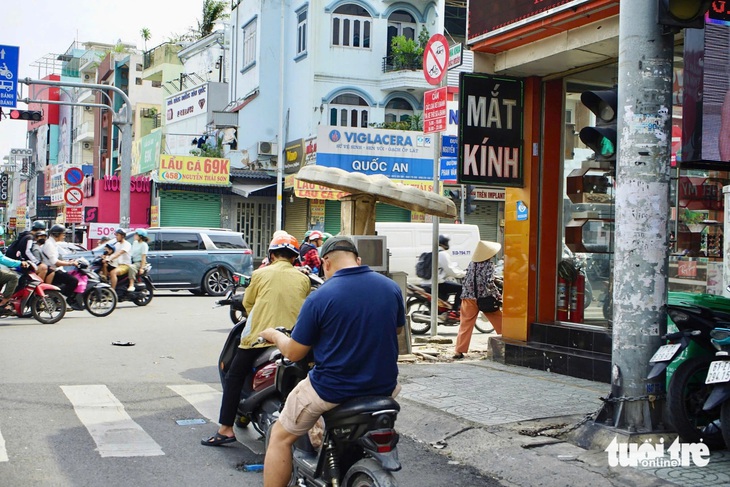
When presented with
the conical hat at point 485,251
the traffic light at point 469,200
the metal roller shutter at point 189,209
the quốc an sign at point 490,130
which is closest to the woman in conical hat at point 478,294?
the conical hat at point 485,251

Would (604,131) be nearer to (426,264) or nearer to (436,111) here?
(436,111)

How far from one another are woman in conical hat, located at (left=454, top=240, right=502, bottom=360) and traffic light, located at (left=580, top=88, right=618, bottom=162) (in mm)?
4675

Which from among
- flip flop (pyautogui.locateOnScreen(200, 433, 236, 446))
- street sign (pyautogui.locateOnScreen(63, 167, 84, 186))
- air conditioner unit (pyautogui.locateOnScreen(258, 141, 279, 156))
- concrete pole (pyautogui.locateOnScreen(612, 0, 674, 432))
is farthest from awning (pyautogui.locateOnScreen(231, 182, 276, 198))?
concrete pole (pyautogui.locateOnScreen(612, 0, 674, 432))

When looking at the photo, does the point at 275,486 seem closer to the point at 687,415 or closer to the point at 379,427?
the point at 379,427

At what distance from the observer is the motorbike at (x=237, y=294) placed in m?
8.20

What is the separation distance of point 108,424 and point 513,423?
346 centimetres

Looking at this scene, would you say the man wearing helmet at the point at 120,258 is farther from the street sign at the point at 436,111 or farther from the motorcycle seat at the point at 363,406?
the motorcycle seat at the point at 363,406

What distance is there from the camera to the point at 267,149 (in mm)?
32906

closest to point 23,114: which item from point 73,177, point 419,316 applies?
point 73,177

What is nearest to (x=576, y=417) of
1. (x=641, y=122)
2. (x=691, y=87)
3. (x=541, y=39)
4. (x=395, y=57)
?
(x=641, y=122)

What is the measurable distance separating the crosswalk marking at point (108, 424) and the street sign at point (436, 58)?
702 centimetres

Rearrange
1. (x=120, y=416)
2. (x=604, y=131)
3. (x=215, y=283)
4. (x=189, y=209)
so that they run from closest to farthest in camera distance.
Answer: (x=604, y=131) → (x=120, y=416) → (x=215, y=283) → (x=189, y=209)

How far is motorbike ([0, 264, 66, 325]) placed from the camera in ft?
47.9

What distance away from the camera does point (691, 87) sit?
7.73 m
